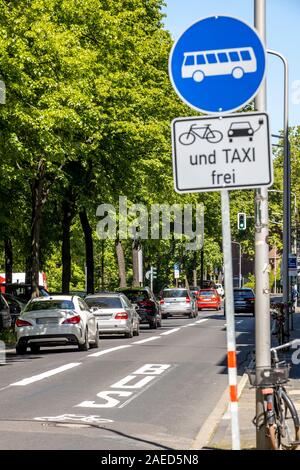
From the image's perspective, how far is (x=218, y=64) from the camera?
301 inches

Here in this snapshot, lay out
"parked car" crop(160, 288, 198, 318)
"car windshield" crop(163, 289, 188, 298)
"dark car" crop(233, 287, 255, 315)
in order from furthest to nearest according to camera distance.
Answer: "dark car" crop(233, 287, 255, 315) → "car windshield" crop(163, 289, 188, 298) → "parked car" crop(160, 288, 198, 318)

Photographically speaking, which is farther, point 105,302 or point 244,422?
point 105,302

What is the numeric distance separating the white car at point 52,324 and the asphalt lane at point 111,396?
412mm

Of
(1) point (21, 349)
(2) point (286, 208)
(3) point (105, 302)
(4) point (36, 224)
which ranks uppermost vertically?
(2) point (286, 208)

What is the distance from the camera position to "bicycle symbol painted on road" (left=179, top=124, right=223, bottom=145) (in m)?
7.80

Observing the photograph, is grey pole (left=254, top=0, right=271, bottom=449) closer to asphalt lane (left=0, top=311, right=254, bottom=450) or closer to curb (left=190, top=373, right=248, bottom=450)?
curb (left=190, top=373, right=248, bottom=450)

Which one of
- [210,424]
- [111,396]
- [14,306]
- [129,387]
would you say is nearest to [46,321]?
[129,387]

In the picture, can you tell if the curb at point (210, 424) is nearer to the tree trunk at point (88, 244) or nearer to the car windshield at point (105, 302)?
the car windshield at point (105, 302)

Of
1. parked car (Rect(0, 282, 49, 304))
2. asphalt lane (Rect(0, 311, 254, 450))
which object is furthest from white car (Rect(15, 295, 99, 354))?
parked car (Rect(0, 282, 49, 304))

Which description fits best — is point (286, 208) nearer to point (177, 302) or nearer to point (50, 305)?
point (50, 305)

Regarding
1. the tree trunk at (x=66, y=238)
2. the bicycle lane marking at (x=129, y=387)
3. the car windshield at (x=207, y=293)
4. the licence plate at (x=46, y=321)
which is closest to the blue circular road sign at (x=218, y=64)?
the bicycle lane marking at (x=129, y=387)

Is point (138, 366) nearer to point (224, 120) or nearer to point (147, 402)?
point (147, 402)

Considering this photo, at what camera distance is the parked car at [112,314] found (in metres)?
33.6

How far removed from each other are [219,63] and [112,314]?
26394 mm
